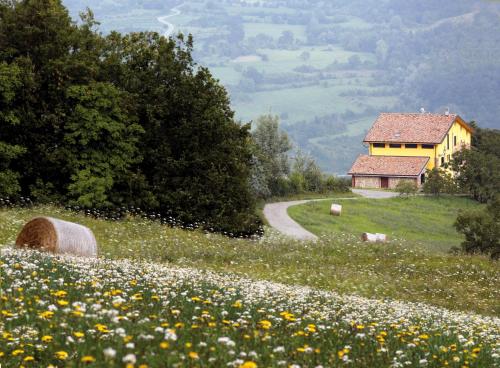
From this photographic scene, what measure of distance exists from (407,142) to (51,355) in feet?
404

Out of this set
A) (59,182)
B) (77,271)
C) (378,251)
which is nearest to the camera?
(77,271)

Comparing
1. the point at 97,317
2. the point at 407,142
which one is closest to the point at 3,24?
the point at 97,317

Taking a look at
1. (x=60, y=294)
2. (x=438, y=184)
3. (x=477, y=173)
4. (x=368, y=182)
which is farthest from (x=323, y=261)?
(x=368, y=182)

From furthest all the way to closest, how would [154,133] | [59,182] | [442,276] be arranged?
[154,133] → [59,182] → [442,276]

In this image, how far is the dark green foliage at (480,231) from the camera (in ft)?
183

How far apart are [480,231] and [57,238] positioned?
3850 cm

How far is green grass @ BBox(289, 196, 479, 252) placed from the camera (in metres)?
74.1

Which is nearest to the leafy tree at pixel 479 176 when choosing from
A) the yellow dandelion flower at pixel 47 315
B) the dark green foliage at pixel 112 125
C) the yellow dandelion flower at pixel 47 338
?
the dark green foliage at pixel 112 125

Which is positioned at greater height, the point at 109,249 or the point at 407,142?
the point at 407,142

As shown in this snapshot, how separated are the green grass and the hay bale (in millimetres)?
43061

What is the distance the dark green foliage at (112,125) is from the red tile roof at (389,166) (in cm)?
6425

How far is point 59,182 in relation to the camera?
52.3m

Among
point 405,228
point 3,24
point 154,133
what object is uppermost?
point 3,24

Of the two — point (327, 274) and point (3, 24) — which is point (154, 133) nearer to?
point (3, 24)
